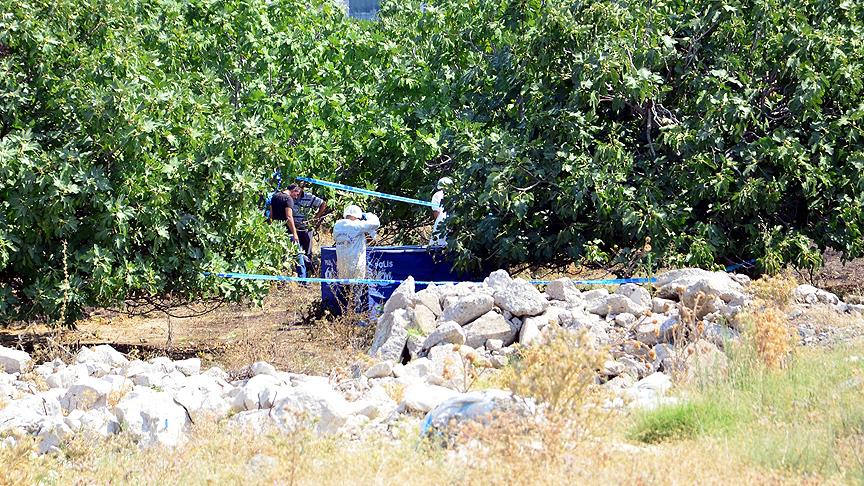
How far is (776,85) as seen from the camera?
1134cm

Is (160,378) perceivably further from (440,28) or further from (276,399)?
(440,28)

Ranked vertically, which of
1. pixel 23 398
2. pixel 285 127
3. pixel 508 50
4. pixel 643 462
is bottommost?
pixel 23 398

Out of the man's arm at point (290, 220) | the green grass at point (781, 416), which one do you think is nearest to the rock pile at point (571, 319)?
the green grass at point (781, 416)

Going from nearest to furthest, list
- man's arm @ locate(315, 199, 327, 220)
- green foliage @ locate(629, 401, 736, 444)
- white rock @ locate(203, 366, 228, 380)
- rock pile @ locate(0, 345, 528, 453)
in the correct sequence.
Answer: green foliage @ locate(629, 401, 736, 444), rock pile @ locate(0, 345, 528, 453), white rock @ locate(203, 366, 228, 380), man's arm @ locate(315, 199, 327, 220)

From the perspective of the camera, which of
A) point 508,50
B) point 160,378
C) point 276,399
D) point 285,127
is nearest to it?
point 276,399

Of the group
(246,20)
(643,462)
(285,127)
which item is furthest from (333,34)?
(643,462)

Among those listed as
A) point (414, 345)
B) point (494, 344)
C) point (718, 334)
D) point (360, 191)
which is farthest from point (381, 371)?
point (360, 191)

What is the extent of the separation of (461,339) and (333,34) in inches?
356

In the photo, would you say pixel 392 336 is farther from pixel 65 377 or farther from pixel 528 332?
pixel 65 377

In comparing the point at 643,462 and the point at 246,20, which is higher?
the point at 246,20

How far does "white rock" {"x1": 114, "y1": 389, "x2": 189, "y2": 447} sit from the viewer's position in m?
6.14

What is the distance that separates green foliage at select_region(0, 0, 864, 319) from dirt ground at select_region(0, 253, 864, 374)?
1.70 feet

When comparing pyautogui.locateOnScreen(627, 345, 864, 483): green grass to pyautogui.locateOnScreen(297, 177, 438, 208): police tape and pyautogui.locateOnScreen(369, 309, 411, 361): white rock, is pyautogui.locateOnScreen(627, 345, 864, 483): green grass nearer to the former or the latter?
pyautogui.locateOnScreen(369, 309, 411, 361): white rock

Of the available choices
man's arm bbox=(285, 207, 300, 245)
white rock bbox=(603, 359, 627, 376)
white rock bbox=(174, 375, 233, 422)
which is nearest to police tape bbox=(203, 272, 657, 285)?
white rock bbox=(603, 359, 627, 376)
